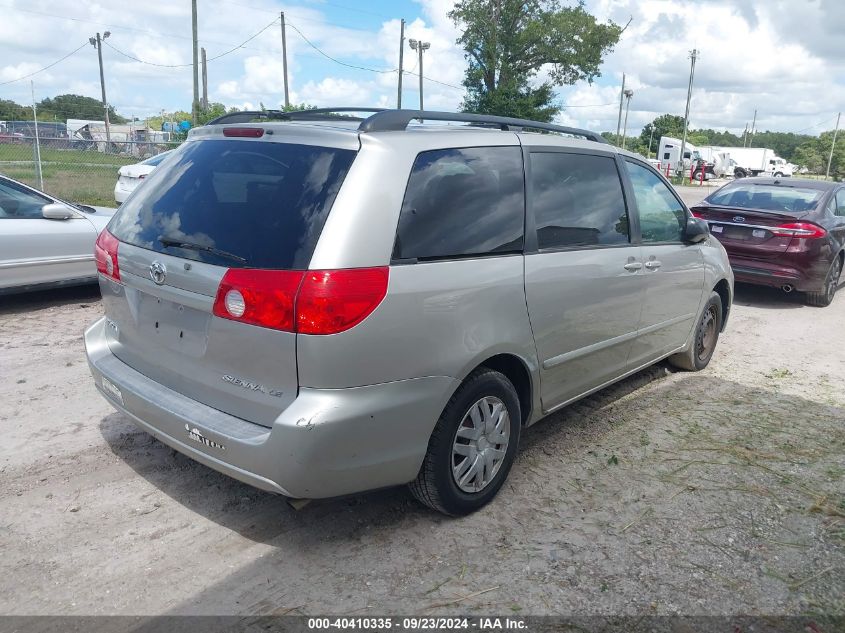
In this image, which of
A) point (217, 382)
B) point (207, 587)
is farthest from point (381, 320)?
point (207, 587)

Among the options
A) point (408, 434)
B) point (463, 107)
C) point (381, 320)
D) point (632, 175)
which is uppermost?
point (463, 107)

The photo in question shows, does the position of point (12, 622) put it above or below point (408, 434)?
below

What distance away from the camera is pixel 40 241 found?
6.72 meters

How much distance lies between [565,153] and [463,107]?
39.3 metres

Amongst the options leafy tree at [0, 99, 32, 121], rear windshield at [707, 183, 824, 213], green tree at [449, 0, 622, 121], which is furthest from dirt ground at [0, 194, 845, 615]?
leafy tree at [0, 99, 32, 121]

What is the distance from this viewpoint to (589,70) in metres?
44.3

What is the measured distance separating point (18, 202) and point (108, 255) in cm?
411

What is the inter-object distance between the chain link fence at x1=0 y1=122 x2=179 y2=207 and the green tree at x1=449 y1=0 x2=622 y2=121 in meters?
25.6

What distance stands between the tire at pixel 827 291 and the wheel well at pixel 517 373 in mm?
6987

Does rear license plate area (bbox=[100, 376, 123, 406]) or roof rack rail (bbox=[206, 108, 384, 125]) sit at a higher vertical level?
roof rack rail (bbox=[206, 108, 384, 125])

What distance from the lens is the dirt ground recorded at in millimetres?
2871

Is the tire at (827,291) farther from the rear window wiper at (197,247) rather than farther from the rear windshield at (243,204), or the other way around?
the rear window wiper at (197,247)

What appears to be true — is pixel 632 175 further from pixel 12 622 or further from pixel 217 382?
pixel 12 622

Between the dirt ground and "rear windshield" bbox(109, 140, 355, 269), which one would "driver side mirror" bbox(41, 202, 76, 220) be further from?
"rear windshield" bbox(109, 140, 355, 269)
